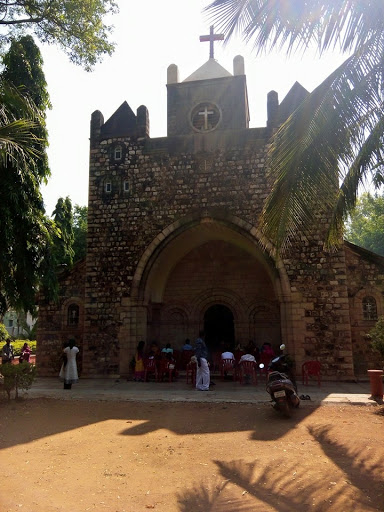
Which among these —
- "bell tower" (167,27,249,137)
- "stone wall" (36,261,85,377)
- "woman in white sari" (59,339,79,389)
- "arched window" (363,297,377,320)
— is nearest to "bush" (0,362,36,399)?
"woman in white sari" (59,339,79,389)

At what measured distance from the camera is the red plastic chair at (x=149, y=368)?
12555mm

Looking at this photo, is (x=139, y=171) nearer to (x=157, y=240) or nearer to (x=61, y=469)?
(x=157, y=240)

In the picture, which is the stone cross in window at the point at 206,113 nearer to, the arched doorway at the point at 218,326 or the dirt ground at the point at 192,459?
the arched doorway at the point at 218,326

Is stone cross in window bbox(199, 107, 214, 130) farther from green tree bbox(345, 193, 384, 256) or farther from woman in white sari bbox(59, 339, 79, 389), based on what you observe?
green tree bbox(345, 193, 384, 256)

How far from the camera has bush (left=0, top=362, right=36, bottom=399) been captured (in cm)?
879

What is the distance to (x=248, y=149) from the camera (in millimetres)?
14188

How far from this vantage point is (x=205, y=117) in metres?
15.4

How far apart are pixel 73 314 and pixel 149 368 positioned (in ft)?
13.1

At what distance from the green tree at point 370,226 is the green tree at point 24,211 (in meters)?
20.6

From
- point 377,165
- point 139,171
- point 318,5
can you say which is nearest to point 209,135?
point 139,171

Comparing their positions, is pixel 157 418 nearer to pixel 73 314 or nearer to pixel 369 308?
pixel 73 314

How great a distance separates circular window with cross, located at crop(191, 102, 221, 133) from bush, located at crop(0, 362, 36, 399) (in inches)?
404

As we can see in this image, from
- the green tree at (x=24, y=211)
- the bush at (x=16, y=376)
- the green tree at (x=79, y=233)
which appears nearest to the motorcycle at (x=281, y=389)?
the bush at (x=16, y=376)

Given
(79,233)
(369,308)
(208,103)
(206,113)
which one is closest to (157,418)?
(369,308)
